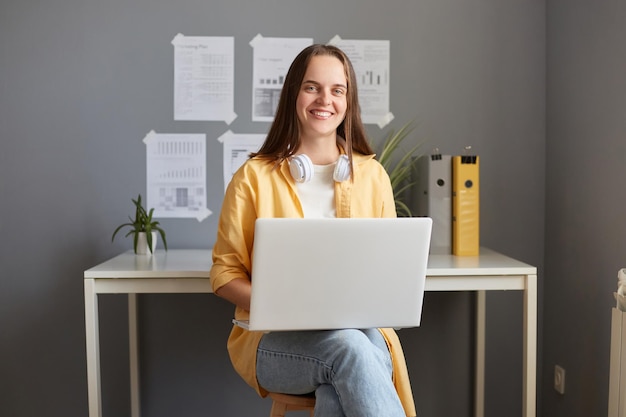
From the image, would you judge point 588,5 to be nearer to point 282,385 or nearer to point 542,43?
point 542,43

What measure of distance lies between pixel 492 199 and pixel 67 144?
1.53m

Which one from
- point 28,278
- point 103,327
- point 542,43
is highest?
point 542,43

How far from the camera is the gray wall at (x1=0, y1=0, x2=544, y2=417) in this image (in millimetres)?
2680

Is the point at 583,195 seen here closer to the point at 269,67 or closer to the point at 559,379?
Answer: the point at 559,379

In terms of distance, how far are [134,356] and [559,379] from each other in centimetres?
148

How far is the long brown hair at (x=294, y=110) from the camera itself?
1.97 m

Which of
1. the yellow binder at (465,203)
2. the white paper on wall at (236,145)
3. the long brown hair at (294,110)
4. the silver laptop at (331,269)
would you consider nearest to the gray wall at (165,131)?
the white paper on wall at (236,145)

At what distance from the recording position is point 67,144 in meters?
2.70

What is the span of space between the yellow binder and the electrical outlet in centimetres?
56

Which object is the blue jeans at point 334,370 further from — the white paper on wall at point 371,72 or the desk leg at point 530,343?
the white paper on wall at point 371,72

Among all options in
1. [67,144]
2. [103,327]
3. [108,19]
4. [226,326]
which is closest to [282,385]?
[226,326]

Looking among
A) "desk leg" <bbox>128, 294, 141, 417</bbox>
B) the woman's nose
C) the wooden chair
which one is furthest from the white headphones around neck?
"desk leg" <bbox>128, 294, 141, 417</bbox>

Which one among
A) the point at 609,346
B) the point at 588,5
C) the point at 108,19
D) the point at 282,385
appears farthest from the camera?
the point at 108,19

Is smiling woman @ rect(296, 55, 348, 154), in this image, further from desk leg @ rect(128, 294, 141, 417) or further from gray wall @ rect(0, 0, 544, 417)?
desk leg @ rect(128, 294, 141, 417)
